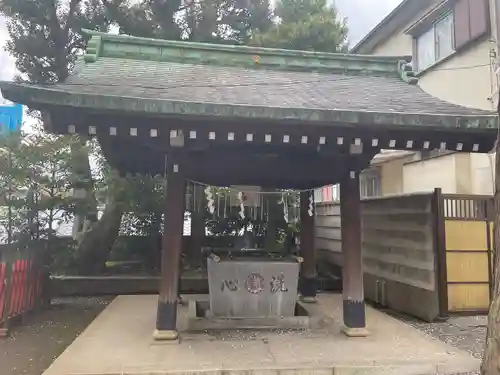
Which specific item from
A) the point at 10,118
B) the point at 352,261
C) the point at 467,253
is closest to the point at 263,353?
the point at 352,261

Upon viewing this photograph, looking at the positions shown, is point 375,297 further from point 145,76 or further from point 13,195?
point 13,195

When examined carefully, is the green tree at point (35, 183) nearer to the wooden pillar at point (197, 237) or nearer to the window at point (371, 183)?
the wooden pillar at point (197, 237)

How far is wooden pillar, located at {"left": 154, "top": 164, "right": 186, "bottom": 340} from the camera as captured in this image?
19.3 feet

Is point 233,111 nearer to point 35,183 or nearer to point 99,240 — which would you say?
point 35,183

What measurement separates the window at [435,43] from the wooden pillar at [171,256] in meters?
Answer: 8.29

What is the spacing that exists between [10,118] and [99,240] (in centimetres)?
346

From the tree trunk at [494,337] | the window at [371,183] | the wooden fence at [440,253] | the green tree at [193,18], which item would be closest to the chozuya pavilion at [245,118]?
the wooden fence at [440,253]

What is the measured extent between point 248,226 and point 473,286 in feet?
19.8

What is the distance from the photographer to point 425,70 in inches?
478

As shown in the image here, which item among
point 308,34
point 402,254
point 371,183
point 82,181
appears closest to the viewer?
point 402,254

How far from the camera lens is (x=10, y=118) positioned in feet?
30.7

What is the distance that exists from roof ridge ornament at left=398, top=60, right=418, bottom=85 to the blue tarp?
734cm

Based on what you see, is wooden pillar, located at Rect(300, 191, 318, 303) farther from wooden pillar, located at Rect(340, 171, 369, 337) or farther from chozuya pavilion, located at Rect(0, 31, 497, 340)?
wooden pillar, located at Rect(340, 171, 369, 337)

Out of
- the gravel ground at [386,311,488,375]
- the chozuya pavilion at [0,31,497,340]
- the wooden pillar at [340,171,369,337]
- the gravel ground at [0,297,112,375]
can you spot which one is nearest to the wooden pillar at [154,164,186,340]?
the chozuya pavilion at [0,31,497,340]
